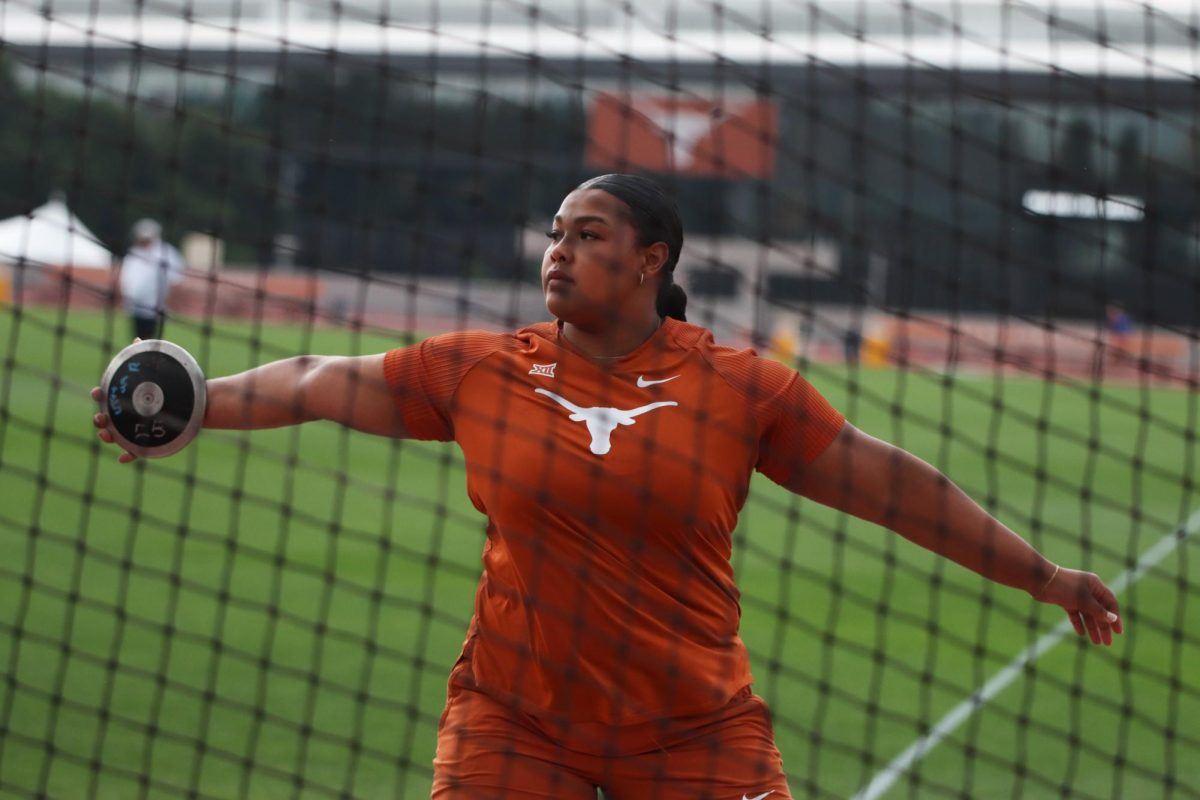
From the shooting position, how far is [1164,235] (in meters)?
32.6

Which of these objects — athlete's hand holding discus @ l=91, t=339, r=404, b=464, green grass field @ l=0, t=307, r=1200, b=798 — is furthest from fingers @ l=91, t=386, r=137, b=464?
green grass field @ l=0, t=307, r=1200, b=798

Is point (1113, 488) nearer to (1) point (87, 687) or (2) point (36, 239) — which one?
(1) point (87, 687)

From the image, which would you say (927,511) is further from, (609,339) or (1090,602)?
(609,339)

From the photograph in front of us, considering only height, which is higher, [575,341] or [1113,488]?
[1113,488]

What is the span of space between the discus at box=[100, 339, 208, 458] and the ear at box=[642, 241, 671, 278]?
3.08 ft

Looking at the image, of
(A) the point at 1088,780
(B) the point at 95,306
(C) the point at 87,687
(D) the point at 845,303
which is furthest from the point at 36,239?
(A) the point at 1088,780

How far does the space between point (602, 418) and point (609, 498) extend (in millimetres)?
173

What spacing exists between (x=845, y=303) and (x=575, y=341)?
32.3 m

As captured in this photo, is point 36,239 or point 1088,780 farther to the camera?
point 36,239

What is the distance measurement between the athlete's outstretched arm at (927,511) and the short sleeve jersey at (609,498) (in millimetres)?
64

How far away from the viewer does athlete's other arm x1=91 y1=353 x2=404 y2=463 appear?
3260 mm

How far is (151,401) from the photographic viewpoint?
126 inches

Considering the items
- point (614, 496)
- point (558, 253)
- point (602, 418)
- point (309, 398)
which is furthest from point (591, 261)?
point (309, 398)

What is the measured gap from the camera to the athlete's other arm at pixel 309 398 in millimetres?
3260
